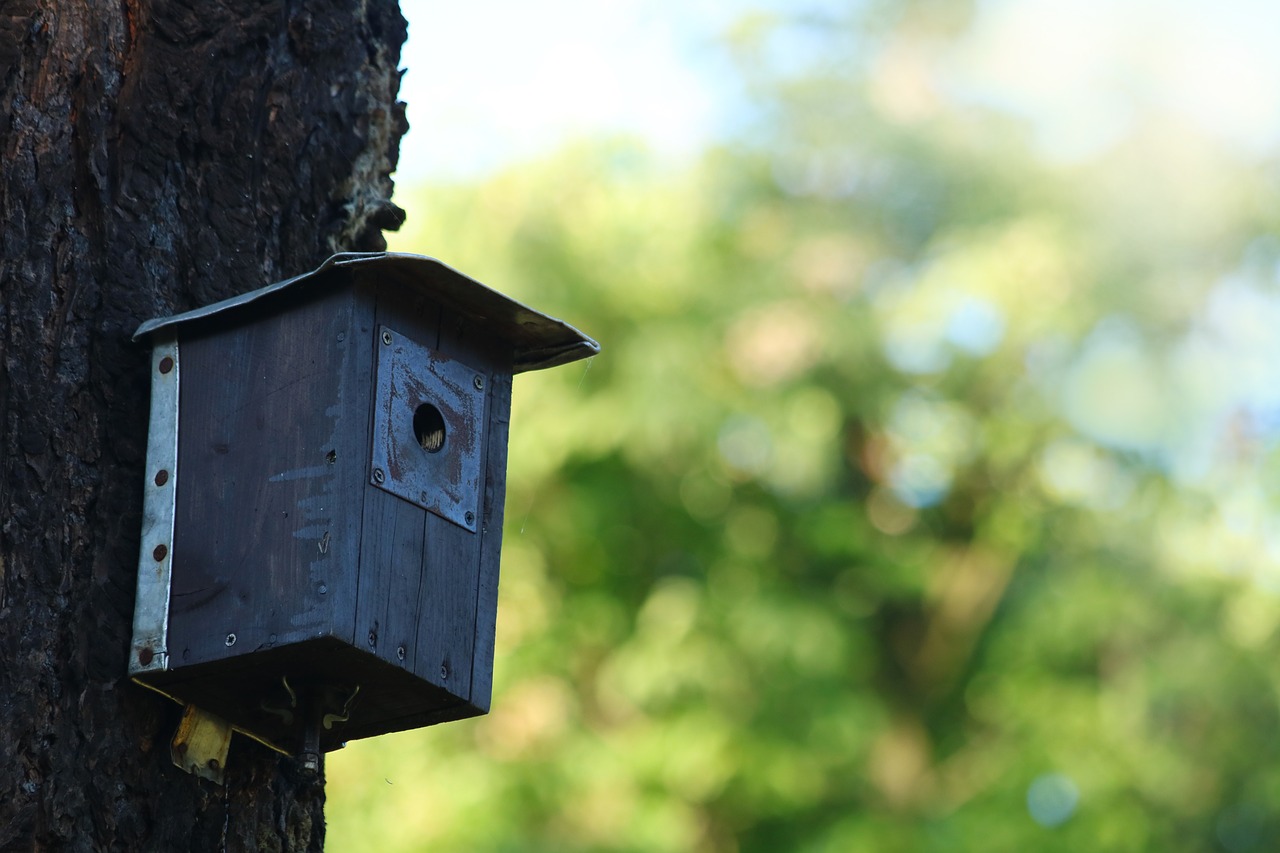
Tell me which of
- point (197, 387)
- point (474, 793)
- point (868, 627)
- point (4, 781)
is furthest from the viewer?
point (868, 627)

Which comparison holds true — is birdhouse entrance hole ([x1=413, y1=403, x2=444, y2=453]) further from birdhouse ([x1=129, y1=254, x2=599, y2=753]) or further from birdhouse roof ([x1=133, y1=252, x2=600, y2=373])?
birdhouse roof ([x1=133, y1=252, x2=600, y2=373])

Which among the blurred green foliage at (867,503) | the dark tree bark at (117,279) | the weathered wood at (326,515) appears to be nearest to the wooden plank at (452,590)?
the weathered wood at (326,515)

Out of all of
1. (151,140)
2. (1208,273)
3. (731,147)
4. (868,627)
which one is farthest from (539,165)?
(151,140)

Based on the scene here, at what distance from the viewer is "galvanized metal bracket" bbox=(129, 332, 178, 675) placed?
2150 mm

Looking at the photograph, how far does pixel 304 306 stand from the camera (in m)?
2.27

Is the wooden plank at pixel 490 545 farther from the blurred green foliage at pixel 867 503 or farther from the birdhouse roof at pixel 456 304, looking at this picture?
the blurred green foliage at pixel 867 503

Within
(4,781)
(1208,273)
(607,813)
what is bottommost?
(607,813)

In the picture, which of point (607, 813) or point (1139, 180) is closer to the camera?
point (607, 813)

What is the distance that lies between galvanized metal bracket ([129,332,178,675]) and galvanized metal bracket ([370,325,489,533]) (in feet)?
0.89

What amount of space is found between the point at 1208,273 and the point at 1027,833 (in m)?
3.33

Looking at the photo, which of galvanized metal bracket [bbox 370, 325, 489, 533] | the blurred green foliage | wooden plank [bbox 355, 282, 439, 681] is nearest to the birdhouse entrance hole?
galvanized metal bracket [bbox 370, 325, 489, 533]

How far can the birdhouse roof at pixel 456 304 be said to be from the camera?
2223 millimetres

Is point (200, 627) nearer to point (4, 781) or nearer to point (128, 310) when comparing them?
point (4, 781)

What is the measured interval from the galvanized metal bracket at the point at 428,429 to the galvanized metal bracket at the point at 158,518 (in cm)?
27
